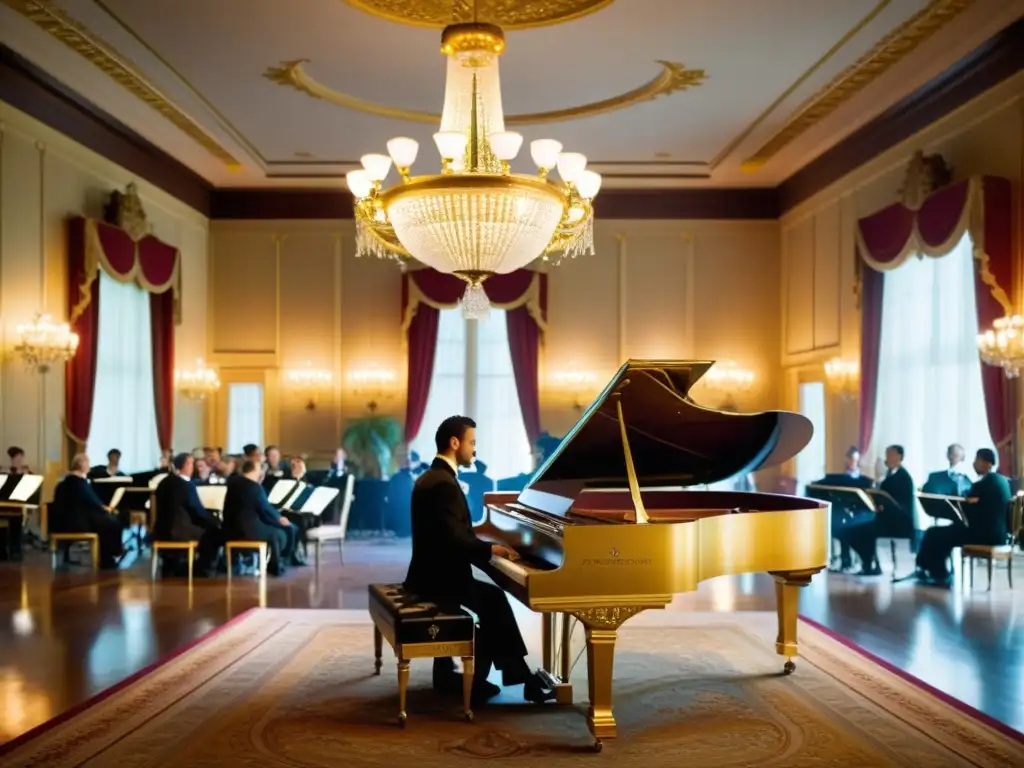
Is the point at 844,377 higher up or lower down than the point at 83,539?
higher up

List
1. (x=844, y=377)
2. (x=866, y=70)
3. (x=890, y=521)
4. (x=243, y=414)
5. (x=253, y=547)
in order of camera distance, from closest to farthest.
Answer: (x=253, y=547), (x=890, y=521), (x=866, y=70), (x=844, y=377), (x=243, y=414)

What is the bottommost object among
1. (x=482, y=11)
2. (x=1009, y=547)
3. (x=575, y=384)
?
(x=1009, y=547)

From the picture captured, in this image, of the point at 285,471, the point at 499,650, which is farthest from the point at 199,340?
the point at 499,650

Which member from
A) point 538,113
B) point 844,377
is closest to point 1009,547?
point 844,377

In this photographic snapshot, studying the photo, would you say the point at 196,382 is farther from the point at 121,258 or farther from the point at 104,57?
the point at 104,57

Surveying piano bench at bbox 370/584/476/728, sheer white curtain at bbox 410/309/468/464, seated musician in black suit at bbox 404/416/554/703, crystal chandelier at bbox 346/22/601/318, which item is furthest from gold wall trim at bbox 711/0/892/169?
piano bench at bbox 370/584/476/728

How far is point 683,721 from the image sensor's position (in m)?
4.70

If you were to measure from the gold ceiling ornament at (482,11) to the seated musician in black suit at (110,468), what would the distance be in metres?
5.82

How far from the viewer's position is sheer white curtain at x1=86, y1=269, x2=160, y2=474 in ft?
38.8

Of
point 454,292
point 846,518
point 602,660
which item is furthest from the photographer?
point 454,292

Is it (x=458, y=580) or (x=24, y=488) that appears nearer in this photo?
(x=458, y=580)

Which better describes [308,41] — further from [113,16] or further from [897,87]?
[897,87]

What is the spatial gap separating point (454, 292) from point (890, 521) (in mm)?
7429

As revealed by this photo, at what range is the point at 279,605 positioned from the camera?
25.7 feet
